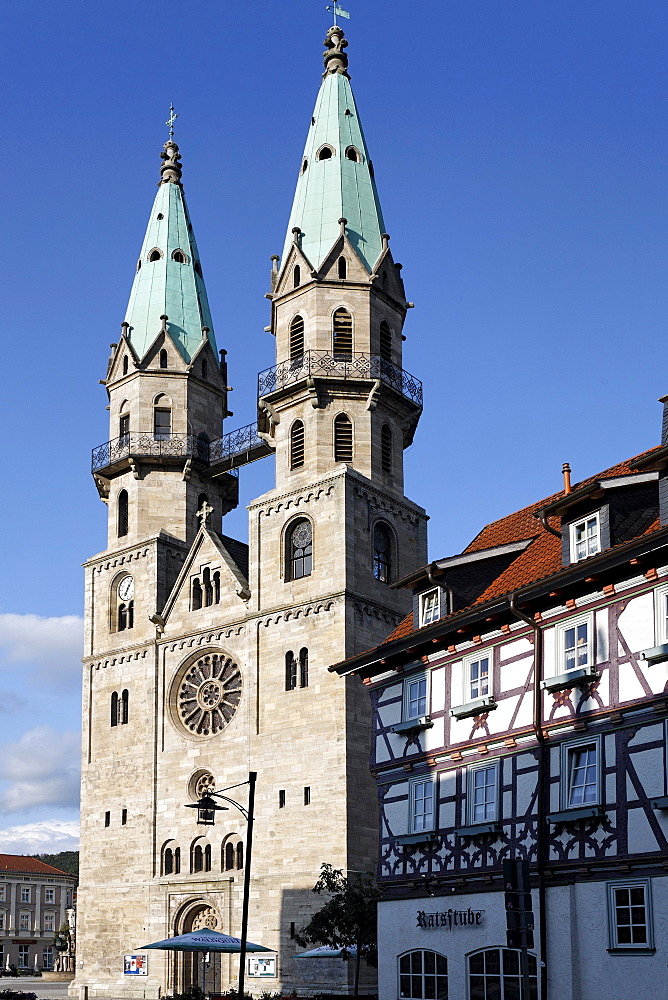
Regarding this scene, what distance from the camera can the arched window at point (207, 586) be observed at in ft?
186

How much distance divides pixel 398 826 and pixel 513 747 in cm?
480

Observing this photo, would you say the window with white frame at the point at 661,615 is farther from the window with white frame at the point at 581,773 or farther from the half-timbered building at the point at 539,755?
the window with white frame at the point at 581,773

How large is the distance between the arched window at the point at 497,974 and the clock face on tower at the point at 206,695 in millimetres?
27045

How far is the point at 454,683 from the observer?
31.1 m

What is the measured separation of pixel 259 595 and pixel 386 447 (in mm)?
8352

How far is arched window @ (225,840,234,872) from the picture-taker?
52062mm

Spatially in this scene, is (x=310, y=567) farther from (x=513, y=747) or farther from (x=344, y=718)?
(x=513, y=747)

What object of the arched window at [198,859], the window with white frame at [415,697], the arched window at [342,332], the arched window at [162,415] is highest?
the arched window at [342,332]

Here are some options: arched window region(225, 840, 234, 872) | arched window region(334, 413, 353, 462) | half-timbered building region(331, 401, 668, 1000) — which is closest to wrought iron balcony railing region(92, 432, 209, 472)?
arched window region(334, 413, 353, 462)

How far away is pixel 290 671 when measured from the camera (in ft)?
170

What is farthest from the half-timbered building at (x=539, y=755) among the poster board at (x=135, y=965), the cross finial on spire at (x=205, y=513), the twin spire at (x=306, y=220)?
the twin spire at (x=306, y=220)

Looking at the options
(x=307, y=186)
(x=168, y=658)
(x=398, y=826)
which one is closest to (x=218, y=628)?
(x=168, y=658)

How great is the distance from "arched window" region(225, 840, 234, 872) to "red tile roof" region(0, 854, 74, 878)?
7022 cm

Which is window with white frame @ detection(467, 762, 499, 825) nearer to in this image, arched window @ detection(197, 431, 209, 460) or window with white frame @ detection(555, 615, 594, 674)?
window with white frame @ detection(555, 615, 594, 674)
